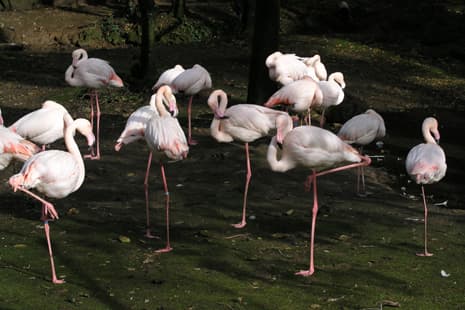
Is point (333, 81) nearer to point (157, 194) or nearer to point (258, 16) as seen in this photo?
point (258, 16)

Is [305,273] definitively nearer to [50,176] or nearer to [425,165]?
[425,165]

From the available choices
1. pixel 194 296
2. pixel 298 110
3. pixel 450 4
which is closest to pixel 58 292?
pixel 194 296

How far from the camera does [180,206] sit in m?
9.17

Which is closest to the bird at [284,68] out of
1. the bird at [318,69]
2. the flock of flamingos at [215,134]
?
the flock of flamingos at [215,134]

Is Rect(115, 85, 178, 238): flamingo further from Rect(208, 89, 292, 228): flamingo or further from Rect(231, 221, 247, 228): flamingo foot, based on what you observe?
Rect(231, 221, 247, 228): flamingo foot

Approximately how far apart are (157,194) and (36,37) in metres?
15.9

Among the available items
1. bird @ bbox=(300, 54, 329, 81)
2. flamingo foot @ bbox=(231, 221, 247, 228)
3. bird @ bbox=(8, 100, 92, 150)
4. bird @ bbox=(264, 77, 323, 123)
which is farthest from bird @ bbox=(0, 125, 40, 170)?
bird @ bbox=(300, 54, 329, 81)

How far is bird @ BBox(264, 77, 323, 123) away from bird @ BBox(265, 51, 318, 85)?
60.7 inches

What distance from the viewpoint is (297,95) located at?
10.5m

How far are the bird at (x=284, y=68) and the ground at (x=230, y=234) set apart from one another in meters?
1.20

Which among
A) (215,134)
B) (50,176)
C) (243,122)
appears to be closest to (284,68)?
(215,134)

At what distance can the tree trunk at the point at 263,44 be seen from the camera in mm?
13539

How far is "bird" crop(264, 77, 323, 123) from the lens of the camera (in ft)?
34.5

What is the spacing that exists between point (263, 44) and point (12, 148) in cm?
659
